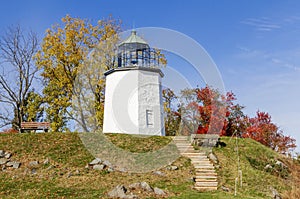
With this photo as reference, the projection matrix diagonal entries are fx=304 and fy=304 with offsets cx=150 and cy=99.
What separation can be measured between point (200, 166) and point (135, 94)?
6848mm

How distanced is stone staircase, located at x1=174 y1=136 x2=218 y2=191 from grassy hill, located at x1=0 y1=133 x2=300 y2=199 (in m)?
0.31

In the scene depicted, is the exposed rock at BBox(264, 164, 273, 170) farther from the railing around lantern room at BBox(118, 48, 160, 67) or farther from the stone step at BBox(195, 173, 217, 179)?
the railing around lantern room at BBox(118, 48, 160, 67)

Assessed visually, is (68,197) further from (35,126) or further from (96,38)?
(96,38)

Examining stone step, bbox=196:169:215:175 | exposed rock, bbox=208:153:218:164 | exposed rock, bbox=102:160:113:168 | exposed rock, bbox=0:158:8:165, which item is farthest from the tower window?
exposed rock, bbox=0:158:8:165

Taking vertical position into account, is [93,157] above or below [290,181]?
above

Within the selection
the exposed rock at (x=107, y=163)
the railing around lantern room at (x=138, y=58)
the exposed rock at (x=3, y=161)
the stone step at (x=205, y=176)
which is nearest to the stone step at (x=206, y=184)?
the stone step at (x=205, y=176)

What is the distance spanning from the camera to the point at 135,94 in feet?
62.3

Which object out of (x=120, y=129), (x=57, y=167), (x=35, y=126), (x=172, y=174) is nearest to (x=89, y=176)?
(x=57, y=167)

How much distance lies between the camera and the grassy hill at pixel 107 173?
36.0ft

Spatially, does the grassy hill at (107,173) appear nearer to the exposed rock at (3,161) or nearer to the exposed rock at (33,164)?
the exposed rock at (33,164)

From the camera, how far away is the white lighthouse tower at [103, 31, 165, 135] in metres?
18.8

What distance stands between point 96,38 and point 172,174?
52.7 feet

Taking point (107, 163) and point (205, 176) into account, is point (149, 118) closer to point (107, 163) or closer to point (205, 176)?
point (107, 163)

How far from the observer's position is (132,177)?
41.0 ft
